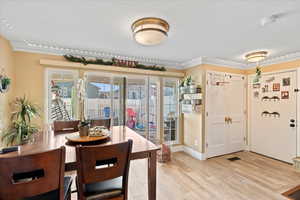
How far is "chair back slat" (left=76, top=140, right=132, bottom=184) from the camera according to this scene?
3.44ft

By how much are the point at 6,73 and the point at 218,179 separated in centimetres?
382

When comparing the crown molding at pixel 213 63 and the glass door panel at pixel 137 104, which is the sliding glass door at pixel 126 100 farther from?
the crown molding at pixel 213 63

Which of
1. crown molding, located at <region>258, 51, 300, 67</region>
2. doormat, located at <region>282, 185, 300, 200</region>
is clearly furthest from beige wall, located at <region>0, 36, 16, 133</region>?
crown molding, located at <region>258, 51, 300, 67</region>

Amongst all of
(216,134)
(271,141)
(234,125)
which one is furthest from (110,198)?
(271,141)

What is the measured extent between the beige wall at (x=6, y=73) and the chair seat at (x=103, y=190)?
1930mm

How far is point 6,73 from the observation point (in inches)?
89.4

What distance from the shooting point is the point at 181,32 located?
6.99 feet

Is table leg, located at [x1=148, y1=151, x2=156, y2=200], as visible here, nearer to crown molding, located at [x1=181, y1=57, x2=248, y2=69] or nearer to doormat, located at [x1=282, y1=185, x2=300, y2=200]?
doormat, located at [x1=282, y1=185, x2=300, y2=200]

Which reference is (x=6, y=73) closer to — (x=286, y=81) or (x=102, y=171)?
(x=102, y=171)

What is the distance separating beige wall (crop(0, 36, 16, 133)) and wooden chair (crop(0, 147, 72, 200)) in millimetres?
1727

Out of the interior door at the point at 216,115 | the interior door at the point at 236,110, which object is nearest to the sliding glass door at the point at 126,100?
the interior door at the point at 216,115

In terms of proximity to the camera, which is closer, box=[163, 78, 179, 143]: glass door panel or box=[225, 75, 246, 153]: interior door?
box=[225, 75, 246, 153]: interior door

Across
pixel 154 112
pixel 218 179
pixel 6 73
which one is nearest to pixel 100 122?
pixel 6 73

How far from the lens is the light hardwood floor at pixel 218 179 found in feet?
7.06
